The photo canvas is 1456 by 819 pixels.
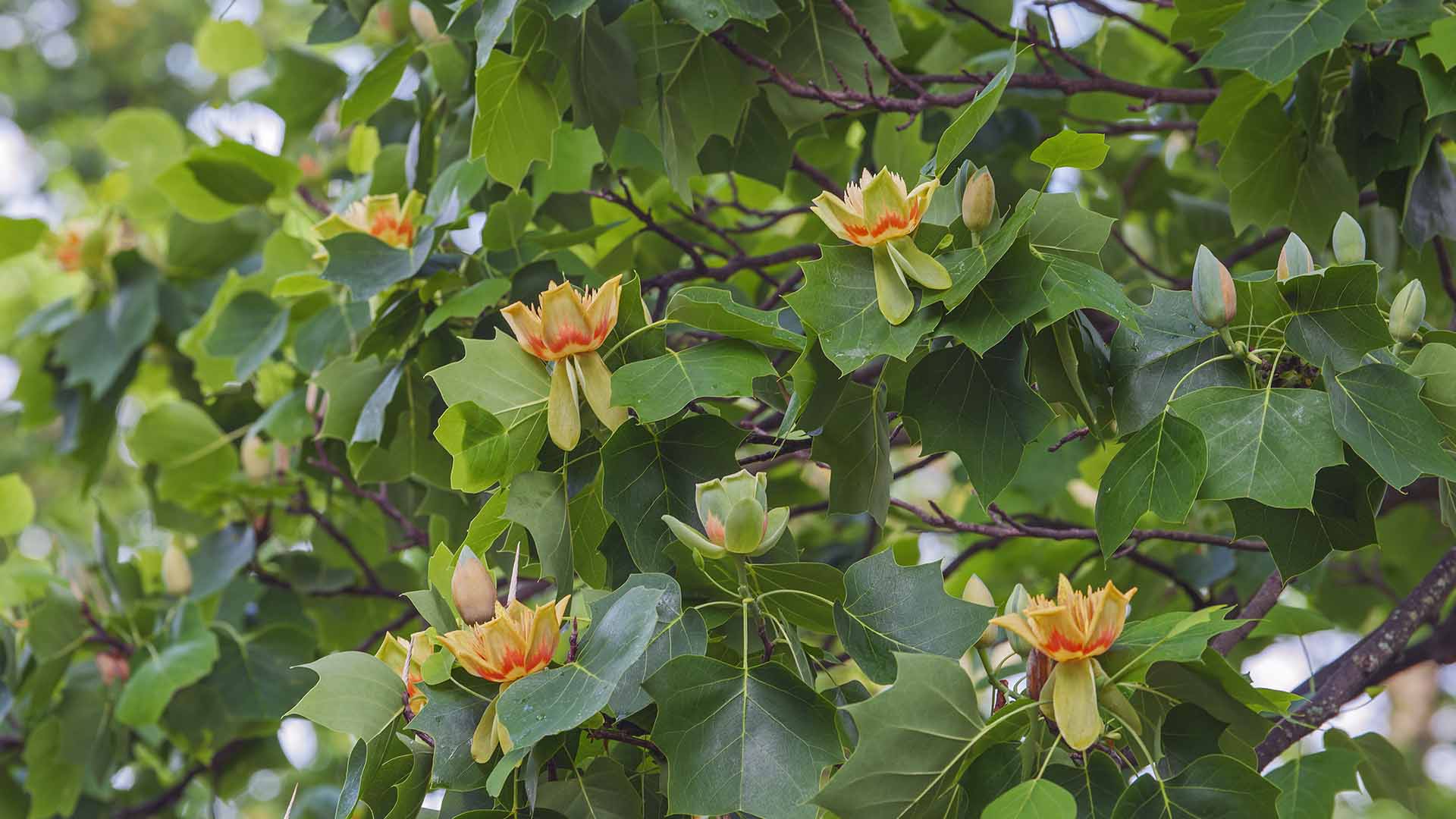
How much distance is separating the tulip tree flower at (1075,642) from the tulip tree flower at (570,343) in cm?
38

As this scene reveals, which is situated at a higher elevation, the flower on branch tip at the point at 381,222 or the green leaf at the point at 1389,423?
the green leaf at the point at 1389,423

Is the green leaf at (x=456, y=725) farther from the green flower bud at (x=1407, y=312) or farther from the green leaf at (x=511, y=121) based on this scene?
the green flower bud at (x=1407, y=312)

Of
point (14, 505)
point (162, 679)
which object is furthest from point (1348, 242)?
point (14, 505)

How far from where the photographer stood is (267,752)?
2.38 metres

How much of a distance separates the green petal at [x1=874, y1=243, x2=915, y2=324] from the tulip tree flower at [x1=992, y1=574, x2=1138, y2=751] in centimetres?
25

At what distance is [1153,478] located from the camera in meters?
1.00

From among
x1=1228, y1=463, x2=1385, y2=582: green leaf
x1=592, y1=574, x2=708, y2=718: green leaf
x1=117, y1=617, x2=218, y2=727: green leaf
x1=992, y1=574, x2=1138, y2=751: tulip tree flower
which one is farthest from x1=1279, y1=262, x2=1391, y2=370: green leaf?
x1=117, y1=617, x2=218, y2=727: green leaf

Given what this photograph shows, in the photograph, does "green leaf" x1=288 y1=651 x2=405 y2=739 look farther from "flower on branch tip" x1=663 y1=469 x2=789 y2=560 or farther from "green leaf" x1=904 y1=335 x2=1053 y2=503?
"green leaf" x1=904 y1=335 x2=1053 y2=503

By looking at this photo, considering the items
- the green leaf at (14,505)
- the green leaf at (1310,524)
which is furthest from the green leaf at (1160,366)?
the green leaf at (14,505)

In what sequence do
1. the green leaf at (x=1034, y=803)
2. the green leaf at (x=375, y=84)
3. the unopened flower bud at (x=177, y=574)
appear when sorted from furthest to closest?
the unopened flower bud at (x=177, y=574)
the green leaf at (x=375, y=84)
the green leaf at (x=1034, y=803)

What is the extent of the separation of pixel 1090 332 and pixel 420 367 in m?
0.84

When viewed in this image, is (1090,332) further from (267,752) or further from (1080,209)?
(267,752)

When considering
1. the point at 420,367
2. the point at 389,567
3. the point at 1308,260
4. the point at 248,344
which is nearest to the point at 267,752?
the point at 389,567

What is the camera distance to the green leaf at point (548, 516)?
1.06 m
